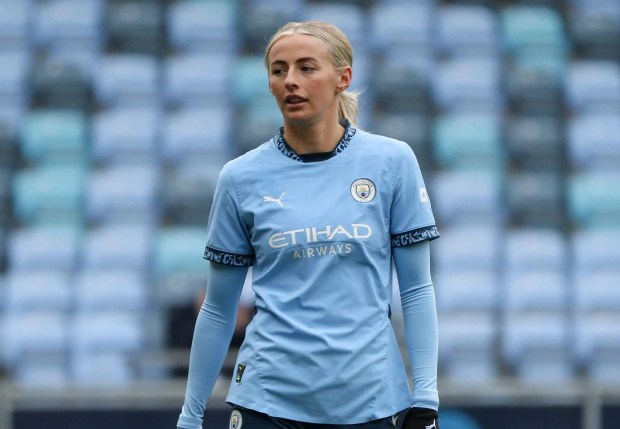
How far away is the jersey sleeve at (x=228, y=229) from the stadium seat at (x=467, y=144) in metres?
6.02

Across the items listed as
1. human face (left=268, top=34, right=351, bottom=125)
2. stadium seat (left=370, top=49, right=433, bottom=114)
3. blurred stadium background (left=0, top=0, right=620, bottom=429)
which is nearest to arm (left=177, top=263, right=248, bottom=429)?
human face (left=268, top=34, right=351, bottom=125)

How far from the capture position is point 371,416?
9.20ft

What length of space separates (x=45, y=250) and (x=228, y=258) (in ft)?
16.9

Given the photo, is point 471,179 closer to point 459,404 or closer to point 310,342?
point 459,404

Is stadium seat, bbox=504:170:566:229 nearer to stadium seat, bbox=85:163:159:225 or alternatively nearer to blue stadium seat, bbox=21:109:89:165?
stadium seat, bbox=85:163:159:225

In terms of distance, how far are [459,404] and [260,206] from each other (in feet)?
10.8

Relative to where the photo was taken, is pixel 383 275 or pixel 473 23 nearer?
pixel 383 275

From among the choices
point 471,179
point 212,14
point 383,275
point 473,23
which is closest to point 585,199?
point 471,179

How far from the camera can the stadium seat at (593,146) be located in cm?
907

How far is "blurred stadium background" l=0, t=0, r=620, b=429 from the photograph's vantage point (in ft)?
24.8

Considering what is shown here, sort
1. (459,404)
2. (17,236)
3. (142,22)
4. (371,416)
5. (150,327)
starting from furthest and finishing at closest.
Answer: (142,22)
(17,236)
(150,327)
(459,404)
(371,416)

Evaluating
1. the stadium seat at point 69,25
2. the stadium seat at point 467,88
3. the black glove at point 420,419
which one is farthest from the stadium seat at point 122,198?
the black glove at point 420,419

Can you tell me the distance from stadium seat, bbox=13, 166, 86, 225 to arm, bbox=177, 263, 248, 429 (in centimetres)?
527

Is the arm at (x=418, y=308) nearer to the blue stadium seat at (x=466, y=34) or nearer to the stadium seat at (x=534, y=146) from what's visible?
the stadium seat at (x=534, y=146)
